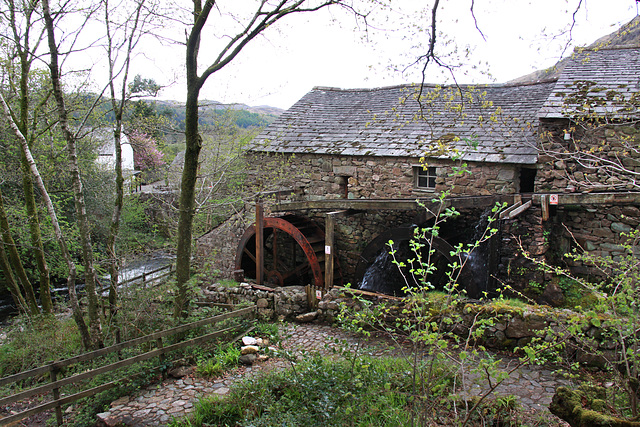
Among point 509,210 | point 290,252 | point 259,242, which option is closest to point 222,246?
point 290,252

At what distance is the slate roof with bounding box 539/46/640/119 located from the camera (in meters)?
6.06

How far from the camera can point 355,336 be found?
20.1 ft

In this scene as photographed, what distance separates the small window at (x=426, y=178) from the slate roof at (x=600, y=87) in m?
2.47

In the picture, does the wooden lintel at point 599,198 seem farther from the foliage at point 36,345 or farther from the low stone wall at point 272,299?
the foliage at point 36,345

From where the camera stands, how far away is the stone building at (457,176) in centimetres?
666

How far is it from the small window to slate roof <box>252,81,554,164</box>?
1.89ft

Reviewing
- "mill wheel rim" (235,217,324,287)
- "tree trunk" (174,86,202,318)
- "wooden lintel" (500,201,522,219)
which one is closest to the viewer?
"tree trunk" (174,86,202,318)

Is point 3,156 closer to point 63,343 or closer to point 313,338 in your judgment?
point 63,343

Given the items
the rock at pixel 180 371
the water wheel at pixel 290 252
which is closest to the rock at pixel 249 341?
the rock at pixel 180 371

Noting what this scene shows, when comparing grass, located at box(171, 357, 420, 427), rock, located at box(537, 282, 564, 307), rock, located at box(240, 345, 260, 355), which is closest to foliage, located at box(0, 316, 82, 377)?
rock, located at box(240, 345, 260, 355)

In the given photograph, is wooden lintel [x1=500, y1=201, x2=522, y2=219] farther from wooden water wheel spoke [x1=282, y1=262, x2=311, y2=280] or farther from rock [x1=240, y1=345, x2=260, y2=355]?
wooden water wheel spoke [x1=282, y1=262, x2=311, y2=280]

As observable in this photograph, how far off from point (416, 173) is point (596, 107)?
11.3 feet

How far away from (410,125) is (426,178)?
1.47m

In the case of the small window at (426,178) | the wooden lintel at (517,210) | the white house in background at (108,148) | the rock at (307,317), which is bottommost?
the rock at (307,317)
